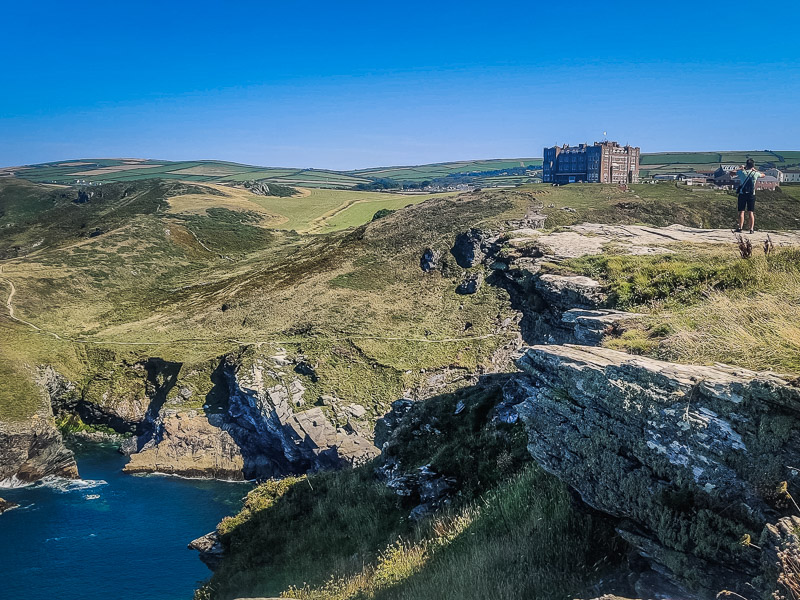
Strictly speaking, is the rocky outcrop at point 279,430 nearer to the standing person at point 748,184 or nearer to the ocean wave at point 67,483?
the ocean wave at point 67,483

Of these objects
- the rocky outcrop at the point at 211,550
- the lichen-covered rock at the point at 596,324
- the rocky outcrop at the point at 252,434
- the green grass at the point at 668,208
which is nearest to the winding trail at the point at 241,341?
the rocky outcrop at the point at 252,434

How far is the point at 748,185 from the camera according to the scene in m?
16.6

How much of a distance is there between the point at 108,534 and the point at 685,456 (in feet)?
120

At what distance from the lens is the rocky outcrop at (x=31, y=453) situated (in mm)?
39812

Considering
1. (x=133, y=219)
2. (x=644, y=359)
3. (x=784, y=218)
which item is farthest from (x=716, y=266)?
(x=133, y=219)

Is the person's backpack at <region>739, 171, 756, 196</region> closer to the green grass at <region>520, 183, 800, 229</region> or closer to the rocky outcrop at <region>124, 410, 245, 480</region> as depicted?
the rocky outcrop at <region>124, 410, 245, 480</region>

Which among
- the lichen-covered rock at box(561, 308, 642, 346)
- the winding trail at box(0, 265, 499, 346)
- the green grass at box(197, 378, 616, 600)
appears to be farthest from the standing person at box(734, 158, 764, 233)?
the winding trail at box(0, 265, 499, 346)

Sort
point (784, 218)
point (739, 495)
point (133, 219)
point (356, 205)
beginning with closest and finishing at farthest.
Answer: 1. point (739, 495)
2. point (784, 218)
3. point (133, 219)
4. point (356, 205)

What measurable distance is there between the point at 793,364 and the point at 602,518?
Result: 3123mm

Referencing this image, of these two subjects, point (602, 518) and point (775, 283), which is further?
point (775, 283)

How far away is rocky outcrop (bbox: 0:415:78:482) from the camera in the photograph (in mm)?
39812

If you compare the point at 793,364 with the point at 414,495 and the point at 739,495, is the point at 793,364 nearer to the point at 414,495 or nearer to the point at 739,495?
the point at 739,495

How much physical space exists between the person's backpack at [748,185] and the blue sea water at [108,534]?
27.3 meters

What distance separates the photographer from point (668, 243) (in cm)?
2047
